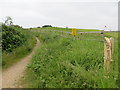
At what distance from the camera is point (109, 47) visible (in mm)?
4445

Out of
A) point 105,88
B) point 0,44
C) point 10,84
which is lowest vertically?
point 10,84

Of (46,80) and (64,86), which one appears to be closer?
(64,86)

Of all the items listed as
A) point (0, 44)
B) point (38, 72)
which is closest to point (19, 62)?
point (0, 44)

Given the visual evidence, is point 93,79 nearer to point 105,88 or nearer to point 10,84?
point 105,88

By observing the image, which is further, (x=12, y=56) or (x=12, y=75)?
(x=12, y=56)

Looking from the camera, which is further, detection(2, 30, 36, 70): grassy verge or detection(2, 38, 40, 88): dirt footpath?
detection(2, 30, 36, 70): grassy verge

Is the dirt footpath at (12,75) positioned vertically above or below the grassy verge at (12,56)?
below

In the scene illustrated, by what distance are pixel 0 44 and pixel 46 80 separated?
5376 mm

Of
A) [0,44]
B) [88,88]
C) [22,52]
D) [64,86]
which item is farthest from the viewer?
[22,52]

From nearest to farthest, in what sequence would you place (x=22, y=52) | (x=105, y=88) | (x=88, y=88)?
(x=105, y=88) → (x=88, y=88) → (x=22, y=52)

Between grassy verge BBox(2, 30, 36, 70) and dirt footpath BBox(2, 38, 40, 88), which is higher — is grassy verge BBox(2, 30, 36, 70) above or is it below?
above

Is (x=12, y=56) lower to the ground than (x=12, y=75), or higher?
higher

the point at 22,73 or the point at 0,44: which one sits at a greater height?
the point at 0,44

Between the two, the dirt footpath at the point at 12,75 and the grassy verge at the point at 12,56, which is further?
the grassy verge at the point at 12,56
